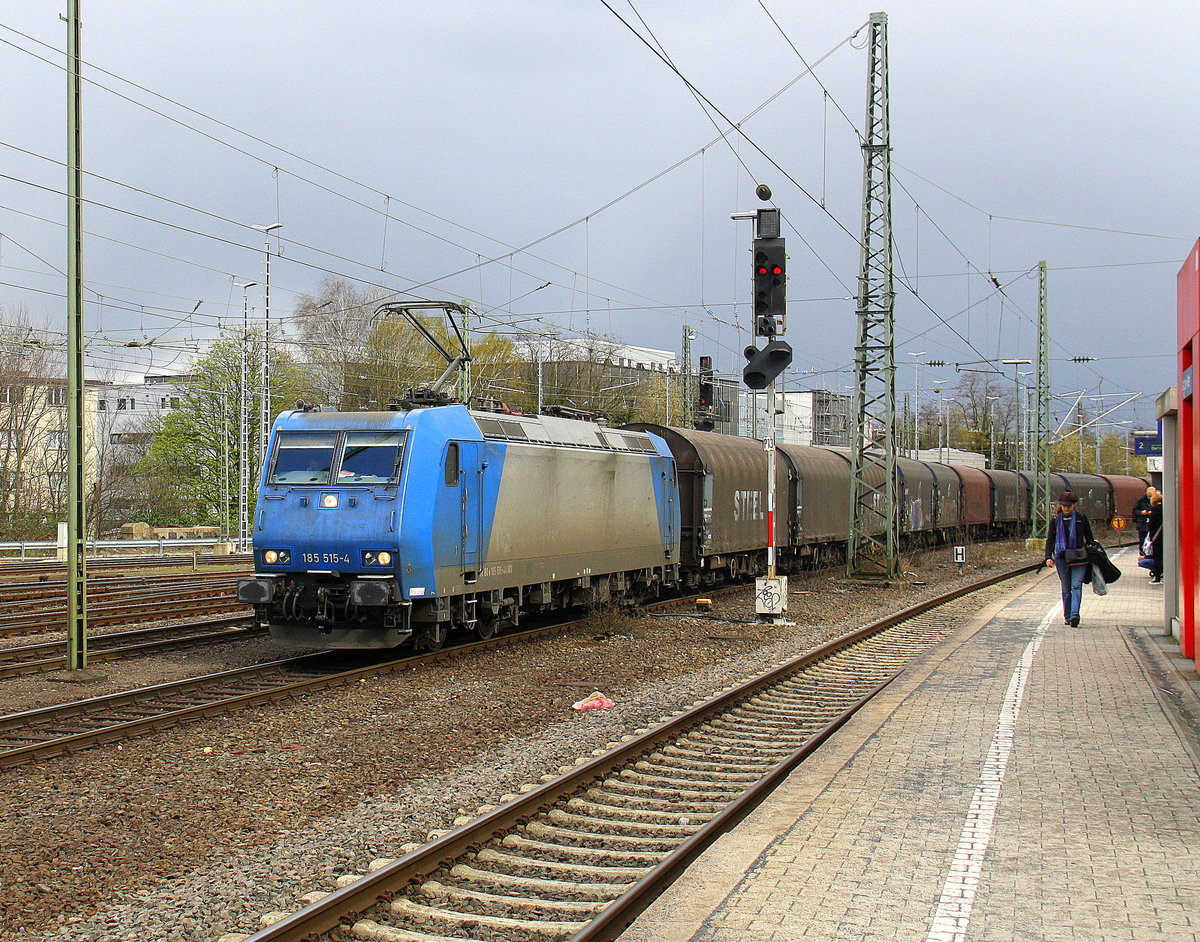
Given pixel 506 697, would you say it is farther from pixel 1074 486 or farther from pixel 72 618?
pixel 1074 486

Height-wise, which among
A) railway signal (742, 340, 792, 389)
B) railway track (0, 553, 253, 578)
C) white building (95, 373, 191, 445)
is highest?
white building (95, 373, 191, 445)

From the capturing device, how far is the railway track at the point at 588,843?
5273 mm

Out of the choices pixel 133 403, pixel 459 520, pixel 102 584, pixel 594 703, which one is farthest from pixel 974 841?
pixel 133 403

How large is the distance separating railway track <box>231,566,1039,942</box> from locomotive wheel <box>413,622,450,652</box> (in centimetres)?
407

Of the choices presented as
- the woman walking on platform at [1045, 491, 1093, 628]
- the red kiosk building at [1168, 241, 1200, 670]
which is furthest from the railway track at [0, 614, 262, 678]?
the red kiosk building at [1168, 241, 1200, 670]

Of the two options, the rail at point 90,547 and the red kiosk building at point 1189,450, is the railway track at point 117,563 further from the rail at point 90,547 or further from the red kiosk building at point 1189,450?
the red kiosk building at point 1189,450

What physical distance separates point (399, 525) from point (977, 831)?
7.80 meters

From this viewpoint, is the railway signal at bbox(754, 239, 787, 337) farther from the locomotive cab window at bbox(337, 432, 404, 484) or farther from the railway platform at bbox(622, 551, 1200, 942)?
the railway platform at bbox(622, 551, 1200, 942)

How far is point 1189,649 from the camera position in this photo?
41.9ft

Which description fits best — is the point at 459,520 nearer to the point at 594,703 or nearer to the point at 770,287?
the point at 594,703

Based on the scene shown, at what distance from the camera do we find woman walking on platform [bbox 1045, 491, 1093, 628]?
15547 millimetres

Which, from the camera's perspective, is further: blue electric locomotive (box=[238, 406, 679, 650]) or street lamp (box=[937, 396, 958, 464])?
street lamp (box=[937, 396, 958, 464])

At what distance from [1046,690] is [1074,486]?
4476 cm

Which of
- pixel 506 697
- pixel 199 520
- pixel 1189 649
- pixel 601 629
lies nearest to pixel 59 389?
pixel 199 520
